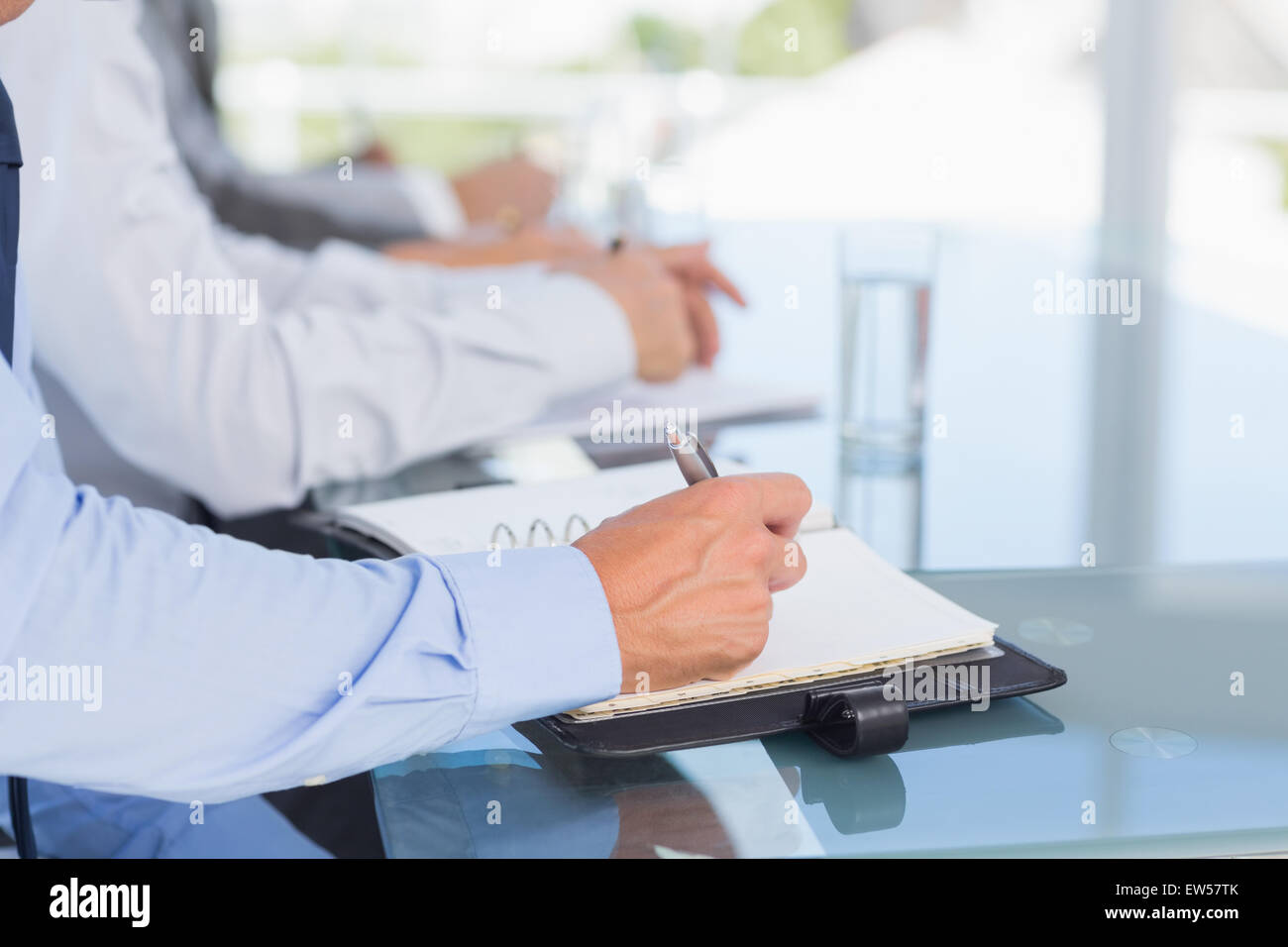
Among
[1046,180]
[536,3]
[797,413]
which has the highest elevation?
[536,3]

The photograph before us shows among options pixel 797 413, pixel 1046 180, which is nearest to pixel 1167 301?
pixel 797 413

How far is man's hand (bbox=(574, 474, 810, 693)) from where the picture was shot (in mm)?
574

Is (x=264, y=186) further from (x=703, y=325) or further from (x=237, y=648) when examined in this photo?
(x=237, y=648)

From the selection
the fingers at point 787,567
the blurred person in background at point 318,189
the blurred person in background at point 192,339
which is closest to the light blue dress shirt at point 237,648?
the fingers at point 787,567

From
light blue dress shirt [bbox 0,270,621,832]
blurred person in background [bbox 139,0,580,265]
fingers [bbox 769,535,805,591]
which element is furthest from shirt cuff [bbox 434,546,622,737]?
blurred person in background [bbox 139,0,580,265]

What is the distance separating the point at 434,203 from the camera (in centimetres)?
254

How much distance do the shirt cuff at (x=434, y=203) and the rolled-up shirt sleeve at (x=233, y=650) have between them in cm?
180

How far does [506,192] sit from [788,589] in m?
1.97

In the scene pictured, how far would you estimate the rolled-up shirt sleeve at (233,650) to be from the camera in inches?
20.0

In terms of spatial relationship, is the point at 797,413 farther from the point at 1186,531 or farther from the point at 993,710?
the point at 993,710

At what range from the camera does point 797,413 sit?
115cm

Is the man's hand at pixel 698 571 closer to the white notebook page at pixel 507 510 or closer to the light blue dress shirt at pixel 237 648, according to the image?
the light blue dress shirt at pixel 237 648

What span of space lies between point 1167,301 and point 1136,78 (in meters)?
0.58

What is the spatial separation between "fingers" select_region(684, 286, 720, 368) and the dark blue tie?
697 millimetres
